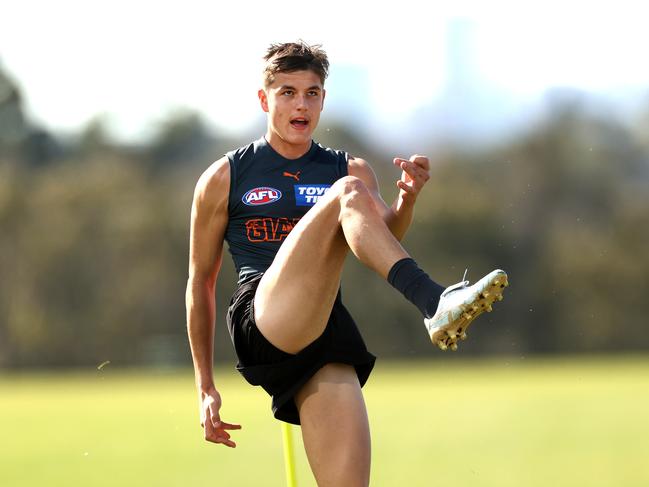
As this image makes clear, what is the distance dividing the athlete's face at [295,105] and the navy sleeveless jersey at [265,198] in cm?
11

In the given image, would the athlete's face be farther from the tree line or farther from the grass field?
the tree line

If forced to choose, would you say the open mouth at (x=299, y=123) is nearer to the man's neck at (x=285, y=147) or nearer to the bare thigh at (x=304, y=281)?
the man's neck at (x=285, y=147)

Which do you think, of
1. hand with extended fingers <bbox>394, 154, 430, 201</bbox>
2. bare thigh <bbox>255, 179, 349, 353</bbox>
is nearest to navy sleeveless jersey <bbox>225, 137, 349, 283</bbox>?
bare thigh <bbox>255, 179, 349, 353</bbox>

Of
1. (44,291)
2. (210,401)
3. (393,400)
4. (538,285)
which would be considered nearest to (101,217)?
(44,291)

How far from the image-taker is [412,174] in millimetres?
4672

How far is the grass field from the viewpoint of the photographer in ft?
40.8

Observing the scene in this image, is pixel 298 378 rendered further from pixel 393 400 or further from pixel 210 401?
pixel 393 400

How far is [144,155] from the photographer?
43094 millimetres

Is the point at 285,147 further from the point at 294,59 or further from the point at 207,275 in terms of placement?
the point at 207,275

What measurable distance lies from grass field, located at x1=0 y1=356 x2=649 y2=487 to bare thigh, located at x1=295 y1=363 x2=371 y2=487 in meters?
6.36

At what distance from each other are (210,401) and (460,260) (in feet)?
99.6

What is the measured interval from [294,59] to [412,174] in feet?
2.49

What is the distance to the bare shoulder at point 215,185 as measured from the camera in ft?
16.6

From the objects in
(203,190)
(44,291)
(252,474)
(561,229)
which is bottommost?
(44,291)
